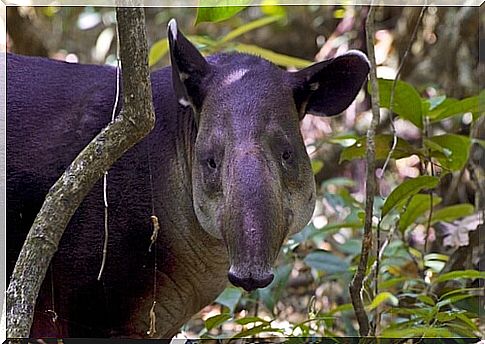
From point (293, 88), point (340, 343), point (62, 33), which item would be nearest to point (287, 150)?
point (293, 88)

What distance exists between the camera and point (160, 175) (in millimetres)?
1927

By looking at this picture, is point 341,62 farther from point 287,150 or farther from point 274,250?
point 274,250

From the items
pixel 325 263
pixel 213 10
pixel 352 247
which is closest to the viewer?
pixel 213 10

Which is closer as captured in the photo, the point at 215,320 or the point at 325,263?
the point at 215,320

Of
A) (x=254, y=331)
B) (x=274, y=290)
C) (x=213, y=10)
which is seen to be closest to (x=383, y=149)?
(x=274, y=290)

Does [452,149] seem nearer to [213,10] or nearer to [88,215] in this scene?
[213,10]

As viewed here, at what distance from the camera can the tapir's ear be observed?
186 cm

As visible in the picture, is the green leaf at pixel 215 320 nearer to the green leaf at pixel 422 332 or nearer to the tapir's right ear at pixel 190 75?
the green leaf at pixel 422 332

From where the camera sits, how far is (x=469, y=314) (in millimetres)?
1969

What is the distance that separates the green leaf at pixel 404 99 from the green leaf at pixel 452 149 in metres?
0.11

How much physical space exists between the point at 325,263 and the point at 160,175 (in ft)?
2.75

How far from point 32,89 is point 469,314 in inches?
44.5

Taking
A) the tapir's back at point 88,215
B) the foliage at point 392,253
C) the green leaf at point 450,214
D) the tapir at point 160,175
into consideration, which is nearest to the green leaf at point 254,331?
the foliage at point 392,253

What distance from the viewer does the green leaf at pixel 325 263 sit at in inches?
101
